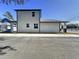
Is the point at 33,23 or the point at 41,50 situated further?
the point at 33,23

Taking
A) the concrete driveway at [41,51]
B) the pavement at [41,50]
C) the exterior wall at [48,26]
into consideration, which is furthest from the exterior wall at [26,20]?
the concrete driveway at [41,51]

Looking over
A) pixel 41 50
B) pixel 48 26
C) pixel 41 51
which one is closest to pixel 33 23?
pixel 48 26

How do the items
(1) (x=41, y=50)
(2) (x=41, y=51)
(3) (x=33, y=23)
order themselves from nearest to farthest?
(2) (x=41, y=51) < (1) (x=41, y=50) < (3) (x=33, y=23)

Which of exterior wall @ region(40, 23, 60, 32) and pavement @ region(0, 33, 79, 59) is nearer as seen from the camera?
pavement @ region(0, 33, 79, 59)

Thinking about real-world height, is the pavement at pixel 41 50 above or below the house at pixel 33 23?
below

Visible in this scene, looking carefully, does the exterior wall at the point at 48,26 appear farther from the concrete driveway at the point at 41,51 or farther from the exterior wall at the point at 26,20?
the concrete driveway at the point at 41,51

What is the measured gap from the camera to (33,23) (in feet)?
129

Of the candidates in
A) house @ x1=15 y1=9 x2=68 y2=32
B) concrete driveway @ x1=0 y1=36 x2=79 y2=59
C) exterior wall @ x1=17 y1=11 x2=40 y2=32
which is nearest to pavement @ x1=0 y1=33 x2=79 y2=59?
concrete driveway @ x1=0 y1=36 x2=79 y2=59

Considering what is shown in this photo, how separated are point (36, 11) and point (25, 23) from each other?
11.5 feet

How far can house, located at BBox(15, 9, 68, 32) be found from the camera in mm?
39281

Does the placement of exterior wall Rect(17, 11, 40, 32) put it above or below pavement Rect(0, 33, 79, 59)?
above

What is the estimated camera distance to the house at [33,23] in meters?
39.3

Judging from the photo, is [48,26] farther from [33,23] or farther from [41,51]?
[41,51]

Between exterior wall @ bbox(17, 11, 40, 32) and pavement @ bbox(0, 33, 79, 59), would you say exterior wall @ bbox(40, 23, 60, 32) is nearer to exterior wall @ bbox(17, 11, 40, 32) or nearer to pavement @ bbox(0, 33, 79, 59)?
exterior wall @ bbox(17, 11, 40, 32)
